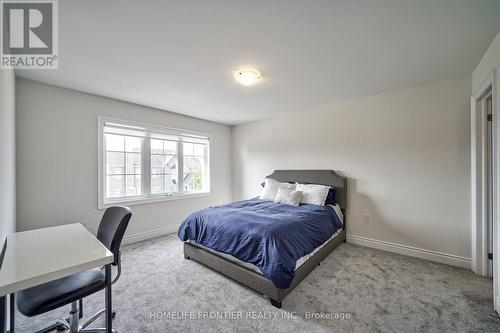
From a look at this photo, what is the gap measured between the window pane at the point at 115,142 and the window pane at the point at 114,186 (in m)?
0.47

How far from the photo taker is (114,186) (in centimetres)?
328

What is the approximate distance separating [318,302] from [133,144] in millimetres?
3531

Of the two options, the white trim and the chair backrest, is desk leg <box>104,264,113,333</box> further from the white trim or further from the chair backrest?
the white trim

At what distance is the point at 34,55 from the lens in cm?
204

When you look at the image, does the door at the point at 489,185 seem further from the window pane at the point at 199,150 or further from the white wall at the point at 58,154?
the white wall at the point at 58,154

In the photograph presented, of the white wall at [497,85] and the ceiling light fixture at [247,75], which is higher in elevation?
the ceiling light fixture at [247,75]

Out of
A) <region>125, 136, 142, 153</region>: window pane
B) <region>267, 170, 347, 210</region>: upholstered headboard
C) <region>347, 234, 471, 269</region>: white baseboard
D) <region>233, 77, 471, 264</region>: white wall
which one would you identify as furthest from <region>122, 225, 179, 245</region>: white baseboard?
<region>347, 234, 471, 269</region>: white baseboard

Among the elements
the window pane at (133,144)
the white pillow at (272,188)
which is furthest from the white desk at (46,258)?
the white pillow at (272,188)

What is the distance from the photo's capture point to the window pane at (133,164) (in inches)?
136

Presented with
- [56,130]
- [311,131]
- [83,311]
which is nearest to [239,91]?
[311,131]

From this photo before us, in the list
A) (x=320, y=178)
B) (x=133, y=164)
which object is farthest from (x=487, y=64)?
(x=133, y=164)

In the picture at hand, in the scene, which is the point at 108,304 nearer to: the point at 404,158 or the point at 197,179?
the point at 197,179

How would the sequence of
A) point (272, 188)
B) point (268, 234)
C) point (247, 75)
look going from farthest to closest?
point (272, 188) → point (247, 75) → point (268, 234)

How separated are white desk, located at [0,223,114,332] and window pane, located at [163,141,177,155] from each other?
2471mm
